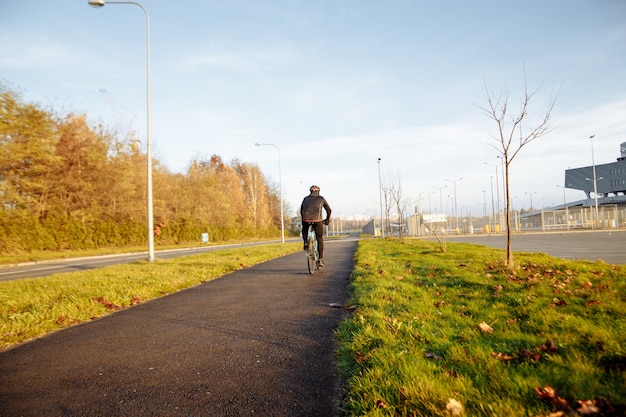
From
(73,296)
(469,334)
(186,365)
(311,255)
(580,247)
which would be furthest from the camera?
(580,247)

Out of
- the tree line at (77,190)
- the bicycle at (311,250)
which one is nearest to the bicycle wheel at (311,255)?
the bicycle at (311,250)

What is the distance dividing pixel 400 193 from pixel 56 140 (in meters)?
22.3

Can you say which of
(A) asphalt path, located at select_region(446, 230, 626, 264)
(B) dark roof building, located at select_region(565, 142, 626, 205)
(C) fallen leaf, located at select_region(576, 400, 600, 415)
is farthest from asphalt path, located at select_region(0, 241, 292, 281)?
(B) dark roof building, located at select_region(565, 142, 626, 205)

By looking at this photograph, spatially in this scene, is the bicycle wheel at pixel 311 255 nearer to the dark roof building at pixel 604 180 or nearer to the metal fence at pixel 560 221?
the metal fence at pixel 560 221

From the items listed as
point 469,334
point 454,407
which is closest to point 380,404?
point 454,407

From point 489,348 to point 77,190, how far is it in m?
29.5

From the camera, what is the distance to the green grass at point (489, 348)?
215 centimetres

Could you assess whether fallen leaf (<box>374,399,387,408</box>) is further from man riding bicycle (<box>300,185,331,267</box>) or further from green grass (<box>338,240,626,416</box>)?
man riding bicycle (<box>300,185,331,267</box>)

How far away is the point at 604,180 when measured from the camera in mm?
72062

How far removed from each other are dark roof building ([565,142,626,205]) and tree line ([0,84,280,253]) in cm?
7467

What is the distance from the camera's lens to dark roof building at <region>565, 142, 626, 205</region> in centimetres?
6938

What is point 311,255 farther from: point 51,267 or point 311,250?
point 51,267

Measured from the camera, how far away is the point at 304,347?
3672mm

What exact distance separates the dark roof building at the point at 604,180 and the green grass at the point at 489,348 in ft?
265
